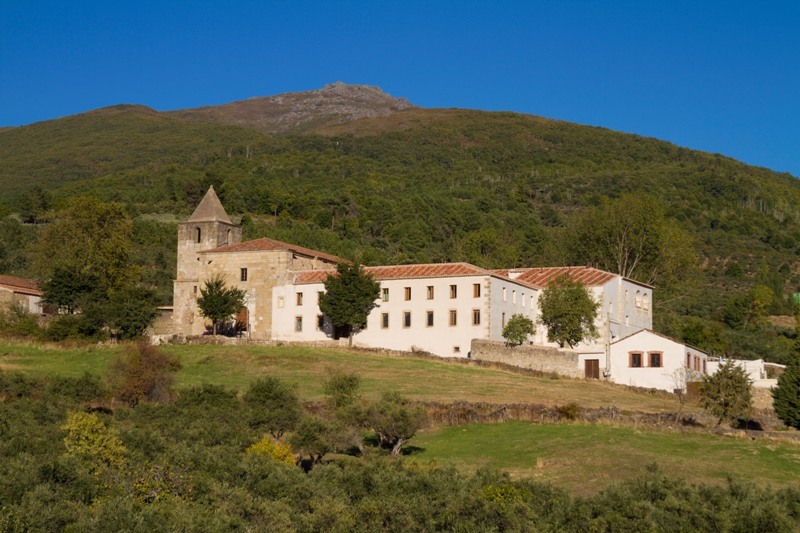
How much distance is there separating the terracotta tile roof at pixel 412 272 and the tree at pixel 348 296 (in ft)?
6.03

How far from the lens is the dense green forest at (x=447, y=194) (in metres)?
89.8

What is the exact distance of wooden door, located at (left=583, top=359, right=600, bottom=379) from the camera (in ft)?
172

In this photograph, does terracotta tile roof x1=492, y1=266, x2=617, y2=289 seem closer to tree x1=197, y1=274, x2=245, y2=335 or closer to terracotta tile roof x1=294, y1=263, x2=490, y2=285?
terracotta tile roof x1=294, y1=263, x2=490, y2=285


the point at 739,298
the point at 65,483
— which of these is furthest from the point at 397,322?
the point at 739,298

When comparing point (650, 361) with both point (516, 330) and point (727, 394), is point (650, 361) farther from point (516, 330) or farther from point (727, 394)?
point (727, 394)

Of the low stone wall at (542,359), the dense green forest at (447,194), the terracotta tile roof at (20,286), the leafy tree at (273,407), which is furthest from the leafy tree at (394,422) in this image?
the dense green forest at (447,194)

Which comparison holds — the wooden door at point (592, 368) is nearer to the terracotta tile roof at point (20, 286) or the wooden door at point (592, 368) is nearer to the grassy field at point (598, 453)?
the grassy field at point (598, 453)

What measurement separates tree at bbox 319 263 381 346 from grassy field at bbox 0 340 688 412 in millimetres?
2452

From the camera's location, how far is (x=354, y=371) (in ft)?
151

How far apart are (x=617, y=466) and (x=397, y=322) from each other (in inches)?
1104

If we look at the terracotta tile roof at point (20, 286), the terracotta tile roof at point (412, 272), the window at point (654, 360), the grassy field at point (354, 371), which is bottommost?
the grassy field at point (354, 371)

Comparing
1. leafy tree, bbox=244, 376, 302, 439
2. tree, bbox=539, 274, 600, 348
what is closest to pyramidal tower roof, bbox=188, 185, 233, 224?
tree, bbox=539, 274, 600, 348

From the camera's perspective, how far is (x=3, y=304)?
6028 centimetres

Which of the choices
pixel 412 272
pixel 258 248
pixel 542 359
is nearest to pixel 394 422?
pixel 542 359
